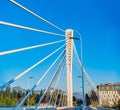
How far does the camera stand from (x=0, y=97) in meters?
93.3

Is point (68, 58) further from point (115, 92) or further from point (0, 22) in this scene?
point (115, 92)

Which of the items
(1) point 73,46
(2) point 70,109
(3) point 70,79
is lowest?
(2) point 70,109

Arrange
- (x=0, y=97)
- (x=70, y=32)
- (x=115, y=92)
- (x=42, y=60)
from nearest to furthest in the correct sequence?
(x=42, y=60), (x=70, y=32), (x=0, y=97), (x=115, y=92)

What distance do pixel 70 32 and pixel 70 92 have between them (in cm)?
982

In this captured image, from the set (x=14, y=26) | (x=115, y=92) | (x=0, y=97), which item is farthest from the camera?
(x=115, y=92)

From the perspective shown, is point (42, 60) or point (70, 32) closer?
point (42, 60)

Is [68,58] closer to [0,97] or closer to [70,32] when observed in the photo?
[70,32]

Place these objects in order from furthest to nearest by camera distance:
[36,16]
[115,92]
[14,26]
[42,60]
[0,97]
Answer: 1. [115,92]
2. [0,97]
3. [42,60]
4. [36,16]
5. [14,26]

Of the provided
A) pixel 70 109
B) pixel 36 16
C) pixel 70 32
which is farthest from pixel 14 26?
pixel 70 109

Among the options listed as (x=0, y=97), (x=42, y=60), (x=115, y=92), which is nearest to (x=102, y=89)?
(x=115, y=92)

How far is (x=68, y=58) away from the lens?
5044cm

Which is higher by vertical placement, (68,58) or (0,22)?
(68,58)

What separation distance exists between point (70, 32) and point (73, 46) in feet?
7.83

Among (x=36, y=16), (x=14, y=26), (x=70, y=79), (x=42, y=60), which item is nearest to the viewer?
(x=14, y=26)
